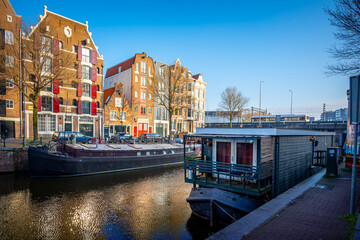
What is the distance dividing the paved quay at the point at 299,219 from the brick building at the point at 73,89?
102ft

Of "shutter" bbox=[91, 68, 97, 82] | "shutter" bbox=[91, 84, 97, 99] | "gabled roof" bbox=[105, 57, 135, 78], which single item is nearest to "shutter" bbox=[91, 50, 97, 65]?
"shutter" bbox=[91, 68, 97, 82]

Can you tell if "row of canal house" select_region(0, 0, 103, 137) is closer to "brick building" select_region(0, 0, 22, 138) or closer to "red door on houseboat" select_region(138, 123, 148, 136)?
"brick building" select_region(0, 0, 22, 138)

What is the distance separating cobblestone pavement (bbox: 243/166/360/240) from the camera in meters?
5.99

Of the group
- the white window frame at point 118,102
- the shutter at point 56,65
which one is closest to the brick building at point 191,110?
the white window frame at point 118,102

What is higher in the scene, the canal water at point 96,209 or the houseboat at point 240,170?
the houseboat at point 240,170

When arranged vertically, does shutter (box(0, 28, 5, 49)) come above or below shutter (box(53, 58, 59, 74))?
above

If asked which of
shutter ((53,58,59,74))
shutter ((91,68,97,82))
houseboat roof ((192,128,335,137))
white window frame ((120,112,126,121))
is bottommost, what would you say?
houseboat roof ((192,128,335,137))

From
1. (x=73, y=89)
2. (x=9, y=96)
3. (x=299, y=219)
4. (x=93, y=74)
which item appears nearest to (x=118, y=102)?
(x=93, y=74)

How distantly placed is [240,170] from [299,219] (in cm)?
293

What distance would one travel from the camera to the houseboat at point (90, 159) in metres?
17.8

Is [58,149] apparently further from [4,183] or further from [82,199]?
[82,199]

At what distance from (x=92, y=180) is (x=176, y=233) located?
36.5 ft

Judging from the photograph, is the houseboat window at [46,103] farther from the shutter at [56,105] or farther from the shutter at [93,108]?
the shutter at [93,108]

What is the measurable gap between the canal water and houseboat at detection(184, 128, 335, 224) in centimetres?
130
